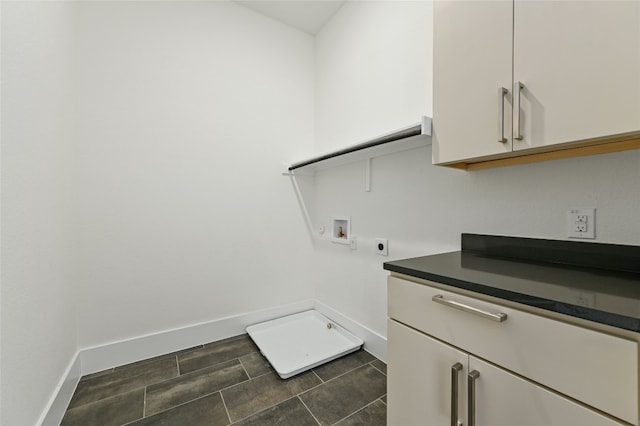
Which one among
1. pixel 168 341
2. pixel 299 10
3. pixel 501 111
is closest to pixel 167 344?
pixel 168 341

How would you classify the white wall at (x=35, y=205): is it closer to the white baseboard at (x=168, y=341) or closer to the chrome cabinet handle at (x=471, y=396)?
the white baseboard at (x=168, y=341)

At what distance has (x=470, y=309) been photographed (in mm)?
814

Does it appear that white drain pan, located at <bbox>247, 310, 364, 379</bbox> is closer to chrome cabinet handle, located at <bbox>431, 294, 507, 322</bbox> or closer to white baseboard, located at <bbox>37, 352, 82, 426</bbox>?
white baseboard, located at <bbox>37, 352, 82, 426</bbox>

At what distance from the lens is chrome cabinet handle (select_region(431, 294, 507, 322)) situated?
0.75 metres

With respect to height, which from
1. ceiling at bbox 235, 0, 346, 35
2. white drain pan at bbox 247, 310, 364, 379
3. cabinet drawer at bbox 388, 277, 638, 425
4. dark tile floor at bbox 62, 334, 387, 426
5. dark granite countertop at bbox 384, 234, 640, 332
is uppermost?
ceiling at bbox 235, 0, 346, 35

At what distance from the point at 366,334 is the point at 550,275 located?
4.43ft

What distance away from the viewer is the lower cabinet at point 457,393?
0.67 meters

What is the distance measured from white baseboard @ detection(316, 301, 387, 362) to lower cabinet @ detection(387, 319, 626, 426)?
745 mm

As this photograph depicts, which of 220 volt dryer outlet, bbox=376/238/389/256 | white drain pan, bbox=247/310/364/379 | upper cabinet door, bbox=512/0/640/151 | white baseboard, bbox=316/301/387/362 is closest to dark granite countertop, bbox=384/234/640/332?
upper cabinet door, bbox=512/0/640/151

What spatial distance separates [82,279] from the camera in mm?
1714

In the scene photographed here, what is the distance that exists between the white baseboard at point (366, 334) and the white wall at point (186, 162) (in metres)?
0.43

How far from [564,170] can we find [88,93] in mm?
2620

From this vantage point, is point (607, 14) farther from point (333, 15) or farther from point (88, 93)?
point (88, 93)

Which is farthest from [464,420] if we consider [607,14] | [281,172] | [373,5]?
[373,5]
